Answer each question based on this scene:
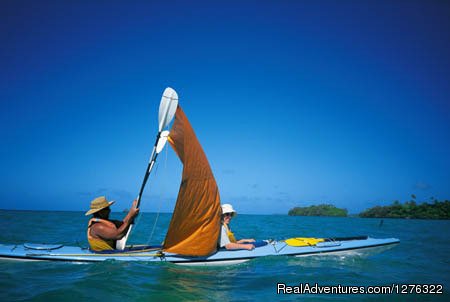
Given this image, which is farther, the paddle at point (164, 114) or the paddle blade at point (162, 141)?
the paddle blade at point (162, 141)

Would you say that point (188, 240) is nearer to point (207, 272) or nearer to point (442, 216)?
point (207, 272)

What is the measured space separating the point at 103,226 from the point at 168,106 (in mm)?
3437

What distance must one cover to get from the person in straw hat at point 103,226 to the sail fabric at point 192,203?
1106 millimetres

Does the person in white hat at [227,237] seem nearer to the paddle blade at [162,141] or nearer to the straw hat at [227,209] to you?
the straw hat at [227,209]

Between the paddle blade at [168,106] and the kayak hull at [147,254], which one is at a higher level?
the paddle blade at [168,106]

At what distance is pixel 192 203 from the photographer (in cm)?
833

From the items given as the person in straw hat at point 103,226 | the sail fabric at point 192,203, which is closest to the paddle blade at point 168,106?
the sail fabric at point 192,203

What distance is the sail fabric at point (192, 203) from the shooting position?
820cm

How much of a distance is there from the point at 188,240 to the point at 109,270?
6.48 feet

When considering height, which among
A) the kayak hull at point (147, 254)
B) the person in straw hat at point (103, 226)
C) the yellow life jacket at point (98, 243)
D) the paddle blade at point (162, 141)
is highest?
the paddle blade at point (162, 141)

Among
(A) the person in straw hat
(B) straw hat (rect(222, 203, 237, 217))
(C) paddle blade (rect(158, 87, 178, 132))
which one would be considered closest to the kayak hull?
(A) the person in straw hat

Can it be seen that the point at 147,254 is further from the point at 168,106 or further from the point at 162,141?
the point at 168,106

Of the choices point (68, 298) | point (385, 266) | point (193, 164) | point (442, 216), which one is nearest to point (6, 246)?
point (68, 298)

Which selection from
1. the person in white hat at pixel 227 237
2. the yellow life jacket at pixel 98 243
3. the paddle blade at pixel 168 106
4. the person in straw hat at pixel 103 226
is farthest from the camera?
the person in white hat at pixel 227 237
